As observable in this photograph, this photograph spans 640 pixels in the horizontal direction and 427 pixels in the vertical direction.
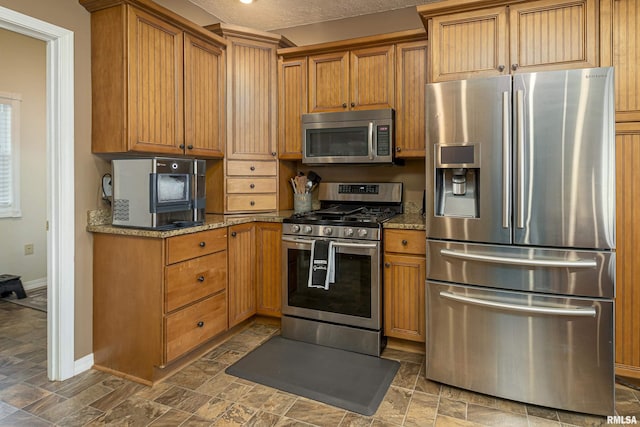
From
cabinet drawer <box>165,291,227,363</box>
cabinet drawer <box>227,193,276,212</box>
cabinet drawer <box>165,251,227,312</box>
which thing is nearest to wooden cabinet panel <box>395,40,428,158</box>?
cabinet drawer <box>227,193,276,212</box>

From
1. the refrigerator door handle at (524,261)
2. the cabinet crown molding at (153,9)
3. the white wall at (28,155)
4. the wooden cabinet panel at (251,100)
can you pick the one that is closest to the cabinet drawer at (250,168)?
the wooden cabinet panel at (251,100)

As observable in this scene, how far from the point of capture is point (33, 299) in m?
3.80

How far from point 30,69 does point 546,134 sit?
4.73 metres

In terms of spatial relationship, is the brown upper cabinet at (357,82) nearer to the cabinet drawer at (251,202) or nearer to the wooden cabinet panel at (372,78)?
the wooden cabinet panel at (372,78)

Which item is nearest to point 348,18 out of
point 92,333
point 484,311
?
point 484,311

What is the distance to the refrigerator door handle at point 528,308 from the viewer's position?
1910mm

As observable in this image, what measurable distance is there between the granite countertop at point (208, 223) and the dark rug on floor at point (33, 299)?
1738 millimetres

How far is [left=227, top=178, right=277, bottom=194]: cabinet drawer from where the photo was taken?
10.3 feet

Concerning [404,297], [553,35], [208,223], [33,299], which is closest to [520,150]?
[553,35]

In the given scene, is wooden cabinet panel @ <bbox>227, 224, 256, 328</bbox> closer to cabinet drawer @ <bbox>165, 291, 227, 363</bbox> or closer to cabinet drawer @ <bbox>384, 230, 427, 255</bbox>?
cabinet drawer @ <bbox>165, 291, 227, 363</bbox>

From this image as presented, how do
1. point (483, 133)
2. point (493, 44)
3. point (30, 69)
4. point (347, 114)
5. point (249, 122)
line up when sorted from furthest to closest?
point (30, 69)
point (249, 122)
point (347, 114)
point (493, 44)
point (483, 133)

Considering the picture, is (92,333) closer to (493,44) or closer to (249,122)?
(249,122)

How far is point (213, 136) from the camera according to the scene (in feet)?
9.86

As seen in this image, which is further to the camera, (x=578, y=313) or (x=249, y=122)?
(x=249, y=122)
